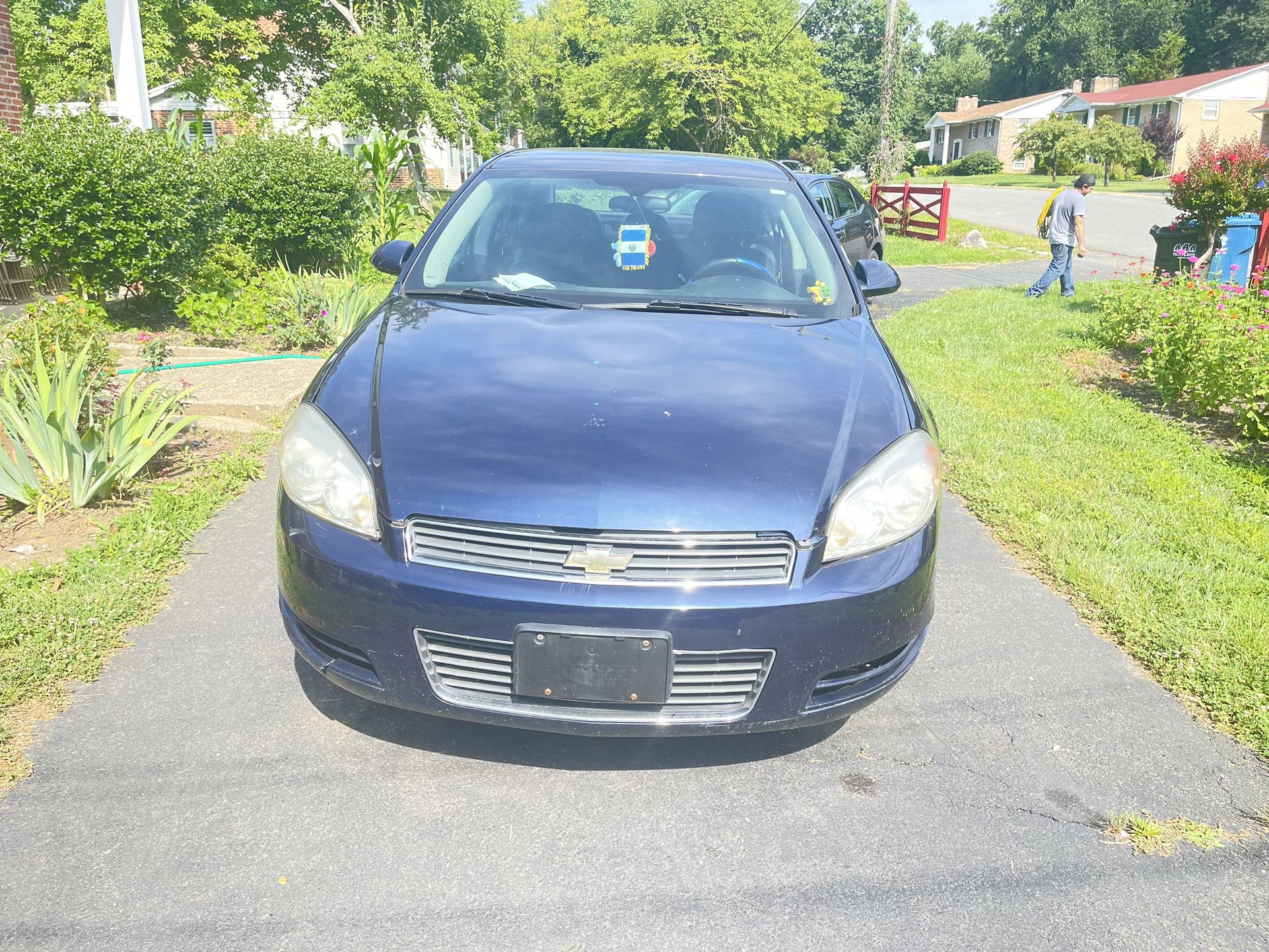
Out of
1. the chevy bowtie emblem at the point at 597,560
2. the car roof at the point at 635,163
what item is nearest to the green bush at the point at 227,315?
the car roof at the point at 635,163

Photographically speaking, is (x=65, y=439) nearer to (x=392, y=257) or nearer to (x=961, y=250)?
(x=392, y=257)

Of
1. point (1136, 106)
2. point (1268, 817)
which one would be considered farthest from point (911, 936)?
point (1136, 106)

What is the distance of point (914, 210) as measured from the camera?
23406 millimetres

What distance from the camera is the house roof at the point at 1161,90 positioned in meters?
60.9

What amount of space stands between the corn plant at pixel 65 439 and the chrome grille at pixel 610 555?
9.11ft

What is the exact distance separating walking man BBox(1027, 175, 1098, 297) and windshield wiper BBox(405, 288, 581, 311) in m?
10.9

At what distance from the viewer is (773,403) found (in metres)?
2.89

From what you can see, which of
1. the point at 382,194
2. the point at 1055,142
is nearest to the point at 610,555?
the point at 382,194

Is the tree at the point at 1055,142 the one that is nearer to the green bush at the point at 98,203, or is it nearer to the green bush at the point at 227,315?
the green bush at the point at 227,315

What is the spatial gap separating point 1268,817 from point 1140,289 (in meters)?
7.11

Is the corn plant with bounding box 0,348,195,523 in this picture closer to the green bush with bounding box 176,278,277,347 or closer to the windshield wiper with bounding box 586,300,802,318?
the windshield wiper with bounding box 586,300,802,318

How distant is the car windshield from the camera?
373 centimetres

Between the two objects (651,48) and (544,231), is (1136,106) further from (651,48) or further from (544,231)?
(544,231)

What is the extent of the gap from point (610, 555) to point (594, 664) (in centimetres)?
27
